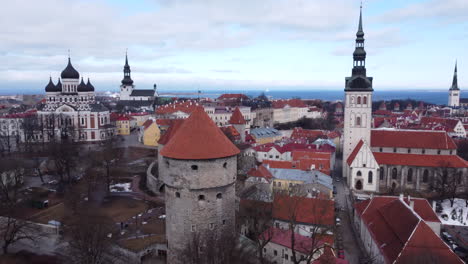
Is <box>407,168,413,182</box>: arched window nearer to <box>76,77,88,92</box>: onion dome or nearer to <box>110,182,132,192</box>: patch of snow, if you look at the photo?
<box>110,182,132,192</box>: patch of snow

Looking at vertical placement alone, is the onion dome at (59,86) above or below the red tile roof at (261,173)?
above

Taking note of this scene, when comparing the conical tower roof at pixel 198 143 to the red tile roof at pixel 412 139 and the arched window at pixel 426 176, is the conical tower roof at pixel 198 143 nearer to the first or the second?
the red tile roof at pixel 412 139

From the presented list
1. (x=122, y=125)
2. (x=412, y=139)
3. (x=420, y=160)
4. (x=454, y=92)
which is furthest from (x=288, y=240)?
(x=454, y=92)

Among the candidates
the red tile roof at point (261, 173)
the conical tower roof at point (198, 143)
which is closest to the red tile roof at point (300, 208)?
the red tile roof at point (261, 173)

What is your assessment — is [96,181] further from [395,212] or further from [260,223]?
[395,212]

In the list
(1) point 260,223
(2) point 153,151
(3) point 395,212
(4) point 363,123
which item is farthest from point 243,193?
(2) point 153,151

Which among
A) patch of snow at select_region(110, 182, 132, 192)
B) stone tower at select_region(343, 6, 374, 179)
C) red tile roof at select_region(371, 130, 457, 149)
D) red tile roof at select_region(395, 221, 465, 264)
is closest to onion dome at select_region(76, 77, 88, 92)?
A: patch of snow at select_region(110, 182, 132, 192)
